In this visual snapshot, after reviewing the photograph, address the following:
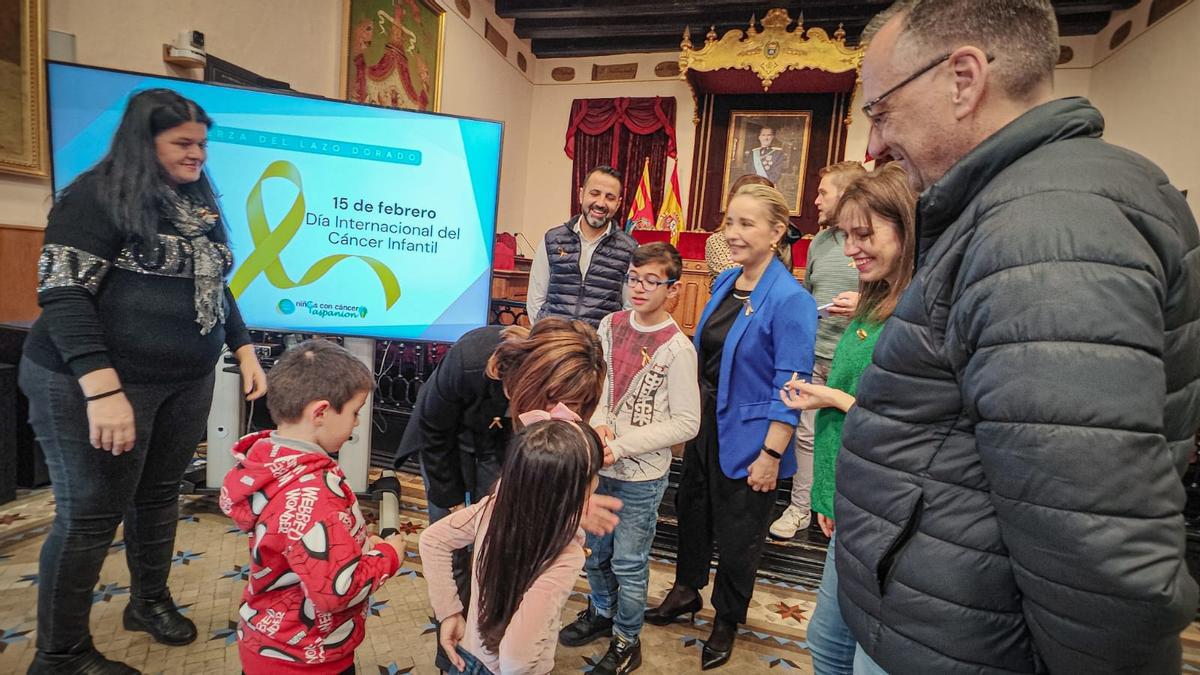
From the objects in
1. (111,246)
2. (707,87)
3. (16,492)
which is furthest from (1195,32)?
(16,492)

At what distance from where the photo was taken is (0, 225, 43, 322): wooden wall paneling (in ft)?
9.72

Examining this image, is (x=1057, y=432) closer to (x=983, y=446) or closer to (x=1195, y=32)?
(x=983, y=446)

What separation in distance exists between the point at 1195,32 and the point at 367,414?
7.57 m

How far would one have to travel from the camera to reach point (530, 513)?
42.4 inches

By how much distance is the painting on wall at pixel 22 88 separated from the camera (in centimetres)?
281

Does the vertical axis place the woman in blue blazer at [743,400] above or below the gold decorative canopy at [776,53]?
below

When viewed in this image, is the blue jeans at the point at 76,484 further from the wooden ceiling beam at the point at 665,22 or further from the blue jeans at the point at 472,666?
the wooden ceiling beam at the point at 665,22

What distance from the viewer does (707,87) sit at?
7.87 meters

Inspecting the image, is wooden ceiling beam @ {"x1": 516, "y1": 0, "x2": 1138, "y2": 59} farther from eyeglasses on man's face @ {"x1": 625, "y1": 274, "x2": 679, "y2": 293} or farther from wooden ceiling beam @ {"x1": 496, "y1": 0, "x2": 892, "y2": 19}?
eyeglasses on man's face @ {"x1": 625, "y1": 274, "x2": 679, "y2": 293}

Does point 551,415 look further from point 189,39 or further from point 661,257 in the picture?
point 189,39

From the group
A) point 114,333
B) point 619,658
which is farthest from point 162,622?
point 619,658

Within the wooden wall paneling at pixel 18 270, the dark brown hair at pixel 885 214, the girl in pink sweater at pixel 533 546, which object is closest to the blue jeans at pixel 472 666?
the girl in pink sweater at pixel 533 546

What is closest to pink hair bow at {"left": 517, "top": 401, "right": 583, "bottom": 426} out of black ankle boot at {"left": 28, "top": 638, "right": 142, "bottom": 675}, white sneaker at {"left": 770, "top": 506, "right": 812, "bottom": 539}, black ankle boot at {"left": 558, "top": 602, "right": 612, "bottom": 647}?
black ankle boot at {"left": 558, "top": 602, "right": 612, "bottom": 647}

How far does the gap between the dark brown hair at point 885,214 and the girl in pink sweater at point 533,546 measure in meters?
0.82
